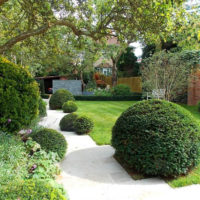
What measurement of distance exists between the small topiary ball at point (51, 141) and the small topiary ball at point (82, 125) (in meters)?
1.97

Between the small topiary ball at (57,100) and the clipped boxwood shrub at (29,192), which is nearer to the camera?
the clipped boxwood shrub at (29,192)

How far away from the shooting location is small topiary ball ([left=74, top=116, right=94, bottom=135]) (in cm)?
589

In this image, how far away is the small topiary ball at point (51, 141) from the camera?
363cm

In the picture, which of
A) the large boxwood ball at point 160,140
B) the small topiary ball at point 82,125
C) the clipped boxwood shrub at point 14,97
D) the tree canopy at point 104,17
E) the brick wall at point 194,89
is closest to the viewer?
the large boxwood ball at point 160,140

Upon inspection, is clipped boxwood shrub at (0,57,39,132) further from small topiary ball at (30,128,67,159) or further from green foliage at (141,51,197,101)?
green foliage at (141,51,197,101)

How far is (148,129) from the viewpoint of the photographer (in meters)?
3.13

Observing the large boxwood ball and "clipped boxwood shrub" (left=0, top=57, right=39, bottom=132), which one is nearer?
the large boxwood ball

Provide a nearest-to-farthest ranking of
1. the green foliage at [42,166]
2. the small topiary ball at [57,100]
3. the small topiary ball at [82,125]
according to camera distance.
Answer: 1. the green foliage at [42,166]
2. the small topiary ball at [82,125]
3. the small topiary ball at [57,100]

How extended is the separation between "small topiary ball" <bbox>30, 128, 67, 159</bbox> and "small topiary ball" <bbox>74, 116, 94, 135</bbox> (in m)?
1.97

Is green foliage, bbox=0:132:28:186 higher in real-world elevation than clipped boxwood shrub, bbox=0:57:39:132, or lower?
lower

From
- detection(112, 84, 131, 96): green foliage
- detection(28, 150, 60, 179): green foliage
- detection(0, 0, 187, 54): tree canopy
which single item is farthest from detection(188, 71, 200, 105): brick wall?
detection(28, 150, 60, 179): green foliage

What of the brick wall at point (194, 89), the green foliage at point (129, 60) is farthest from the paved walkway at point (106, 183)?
the green foliage at point (129, 60)

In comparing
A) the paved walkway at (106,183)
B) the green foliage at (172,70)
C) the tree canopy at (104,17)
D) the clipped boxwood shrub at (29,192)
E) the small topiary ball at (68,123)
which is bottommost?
the paved walkway at (106,183)

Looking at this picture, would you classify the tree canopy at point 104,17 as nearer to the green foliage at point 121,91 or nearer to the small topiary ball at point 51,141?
the small topiary ball at point 51,141
